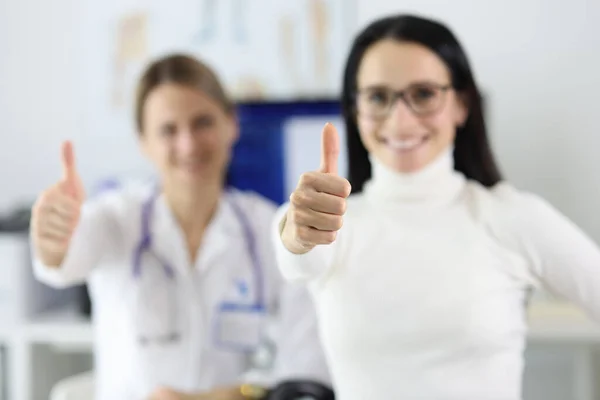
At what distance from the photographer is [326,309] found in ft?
3.52

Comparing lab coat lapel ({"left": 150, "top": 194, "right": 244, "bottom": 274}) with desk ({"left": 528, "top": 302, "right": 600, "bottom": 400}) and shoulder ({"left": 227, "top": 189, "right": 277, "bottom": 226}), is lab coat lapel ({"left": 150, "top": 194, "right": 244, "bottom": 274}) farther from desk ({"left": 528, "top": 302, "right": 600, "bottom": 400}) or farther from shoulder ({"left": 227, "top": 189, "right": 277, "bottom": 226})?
desk ({"left": 528, "top": 302, "right": 600, "bottom": 400})

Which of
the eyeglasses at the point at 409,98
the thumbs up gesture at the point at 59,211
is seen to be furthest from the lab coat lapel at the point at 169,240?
the eyeglasses at the point at 409,98

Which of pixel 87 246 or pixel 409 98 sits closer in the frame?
pixel 409 98

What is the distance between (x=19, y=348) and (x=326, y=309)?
44.6 inches

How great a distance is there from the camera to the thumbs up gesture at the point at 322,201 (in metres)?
0.83

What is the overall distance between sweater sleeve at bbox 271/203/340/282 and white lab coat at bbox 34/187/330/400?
0.43 meters

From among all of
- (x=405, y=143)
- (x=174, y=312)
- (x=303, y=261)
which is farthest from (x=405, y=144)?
(x=174, y=312)

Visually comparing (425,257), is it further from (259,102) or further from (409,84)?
(259,102)

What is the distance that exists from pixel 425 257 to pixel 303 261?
0.65ft

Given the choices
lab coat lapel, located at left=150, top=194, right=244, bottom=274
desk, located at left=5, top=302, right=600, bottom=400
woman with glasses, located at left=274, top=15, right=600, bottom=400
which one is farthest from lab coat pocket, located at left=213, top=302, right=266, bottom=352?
desk, located at left=5, top=302, right=600, bottom=400

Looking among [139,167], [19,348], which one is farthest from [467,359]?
[139,167]

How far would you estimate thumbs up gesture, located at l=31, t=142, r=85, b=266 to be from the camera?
116 cm

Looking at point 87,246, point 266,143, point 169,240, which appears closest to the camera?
point 87,246

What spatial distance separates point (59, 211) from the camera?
1.16m
